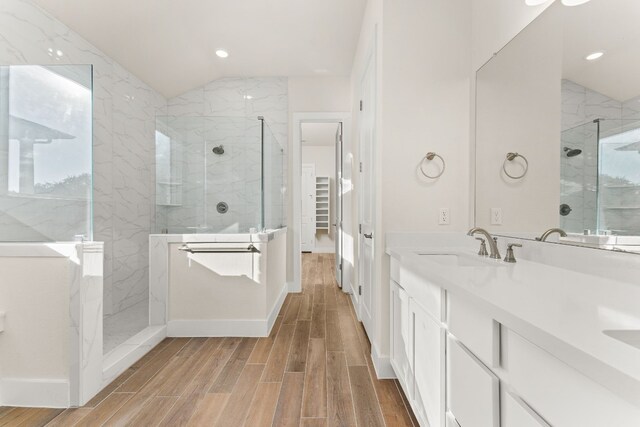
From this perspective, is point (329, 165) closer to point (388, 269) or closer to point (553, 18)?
point (388, 269)

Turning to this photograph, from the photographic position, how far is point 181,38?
3391mm

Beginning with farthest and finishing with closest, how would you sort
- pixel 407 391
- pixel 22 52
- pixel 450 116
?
pixel 22 52, pixel 450 116, pixel 407 391

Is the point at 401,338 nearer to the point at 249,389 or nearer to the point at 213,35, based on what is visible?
the point at 249,389

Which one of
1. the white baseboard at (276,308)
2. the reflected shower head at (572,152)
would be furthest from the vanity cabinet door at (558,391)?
the white baseboard at (276,308)

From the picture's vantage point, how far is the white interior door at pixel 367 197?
2544 millimetres

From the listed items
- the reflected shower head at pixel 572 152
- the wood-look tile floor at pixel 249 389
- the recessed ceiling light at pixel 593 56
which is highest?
the recessed ceiling light at pixel 593 56

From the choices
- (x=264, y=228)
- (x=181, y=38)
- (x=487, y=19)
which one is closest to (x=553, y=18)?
(x=487, y=19)

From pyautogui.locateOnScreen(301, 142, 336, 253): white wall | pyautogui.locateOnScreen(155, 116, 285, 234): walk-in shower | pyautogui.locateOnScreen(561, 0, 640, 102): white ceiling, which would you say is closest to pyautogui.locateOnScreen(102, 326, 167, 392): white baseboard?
pyautogui.locateOnScreen(155, 116, 285, 234): walk-in shower

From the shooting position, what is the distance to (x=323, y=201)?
882 cm

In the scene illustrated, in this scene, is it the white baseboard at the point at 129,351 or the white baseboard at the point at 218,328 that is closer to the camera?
the white baseboard at the point at 129,351

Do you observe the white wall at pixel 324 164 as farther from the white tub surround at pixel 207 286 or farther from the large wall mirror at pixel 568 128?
the large wall mirror at pixel 568 128

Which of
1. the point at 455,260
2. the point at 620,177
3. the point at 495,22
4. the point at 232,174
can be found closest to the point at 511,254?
the point at 455,260

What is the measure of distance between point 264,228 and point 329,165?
5834mm

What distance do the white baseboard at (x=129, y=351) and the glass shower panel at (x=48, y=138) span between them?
866mm
